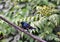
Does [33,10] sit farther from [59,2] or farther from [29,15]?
[59,2]

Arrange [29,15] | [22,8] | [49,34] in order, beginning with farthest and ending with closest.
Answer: [22,8] → [29,15] → [49,34]

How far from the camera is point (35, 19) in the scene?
1942mm

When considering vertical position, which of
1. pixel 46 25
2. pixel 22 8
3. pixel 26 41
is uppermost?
pixel 22 8

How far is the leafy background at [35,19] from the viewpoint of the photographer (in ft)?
6.04

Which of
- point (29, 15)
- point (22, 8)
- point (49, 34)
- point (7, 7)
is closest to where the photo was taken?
point (49, 34)

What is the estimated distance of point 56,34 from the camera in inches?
74.7

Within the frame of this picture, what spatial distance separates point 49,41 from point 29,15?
44 cm

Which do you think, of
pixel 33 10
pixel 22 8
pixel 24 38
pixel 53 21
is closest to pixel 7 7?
pixel 22 8

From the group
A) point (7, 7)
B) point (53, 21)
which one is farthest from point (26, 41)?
point (7, 7)

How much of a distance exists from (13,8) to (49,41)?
76 cm

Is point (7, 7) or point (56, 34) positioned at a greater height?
point (7, 7)

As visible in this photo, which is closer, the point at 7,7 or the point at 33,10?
the point at 33,10

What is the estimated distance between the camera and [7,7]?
239cm

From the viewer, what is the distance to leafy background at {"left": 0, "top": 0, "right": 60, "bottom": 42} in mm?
1841
